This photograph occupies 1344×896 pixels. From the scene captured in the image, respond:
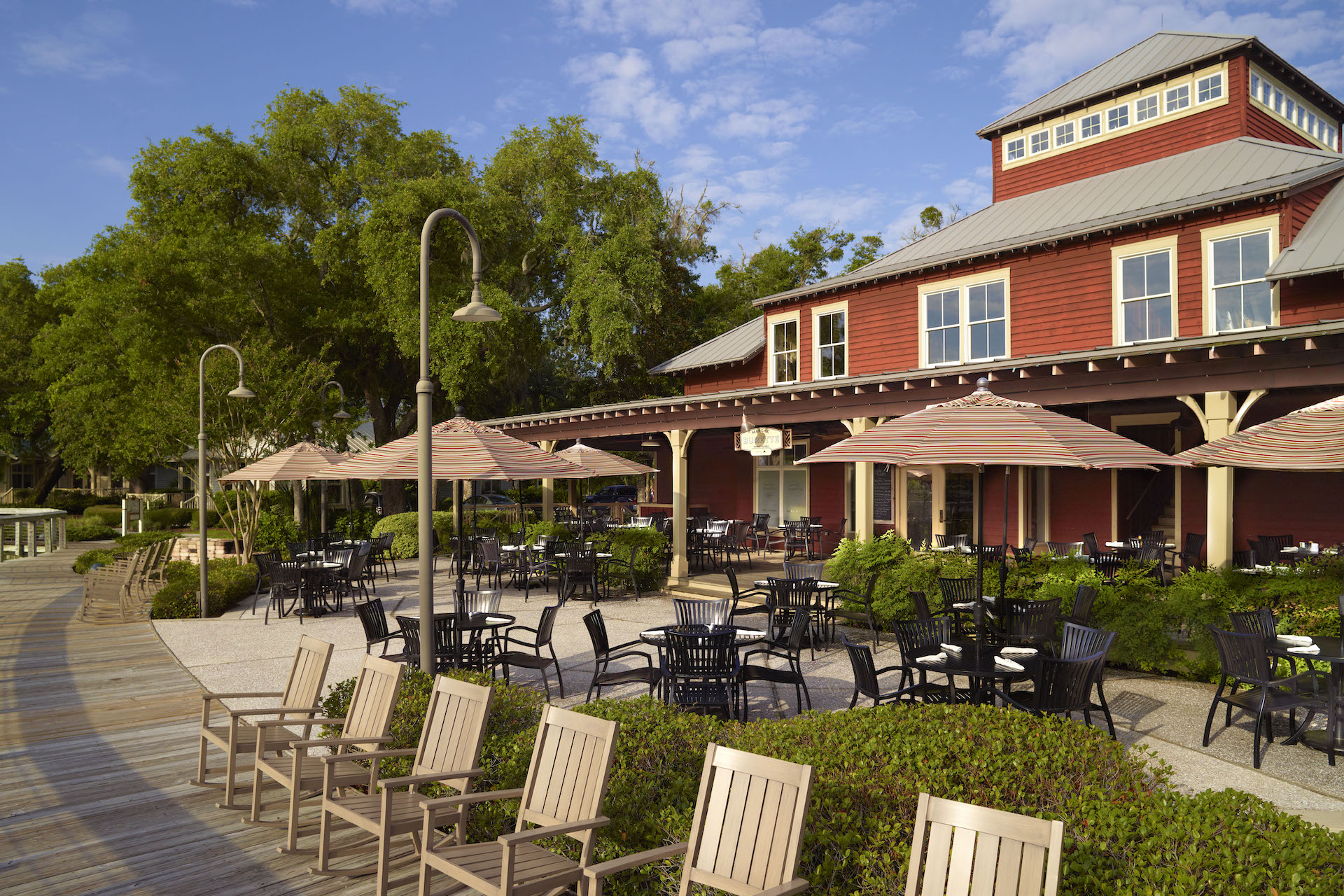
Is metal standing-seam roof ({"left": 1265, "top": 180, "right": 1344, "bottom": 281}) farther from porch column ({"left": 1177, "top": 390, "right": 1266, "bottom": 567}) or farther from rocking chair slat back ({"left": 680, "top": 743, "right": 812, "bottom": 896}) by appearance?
rocking chair slat back ({"left": 680, "top": 743, "right": 812, "bottom": 896})

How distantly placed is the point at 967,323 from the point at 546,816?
14.3 meters

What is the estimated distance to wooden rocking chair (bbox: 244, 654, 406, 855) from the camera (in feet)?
14.6

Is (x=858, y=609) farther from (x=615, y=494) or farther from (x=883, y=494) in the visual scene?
(x=615, y=494)

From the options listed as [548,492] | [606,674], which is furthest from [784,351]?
[606,674]

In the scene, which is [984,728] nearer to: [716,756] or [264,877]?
[716,756]

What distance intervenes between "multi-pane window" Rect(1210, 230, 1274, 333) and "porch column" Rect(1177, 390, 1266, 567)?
3769 mm

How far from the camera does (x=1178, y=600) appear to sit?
8633 mm

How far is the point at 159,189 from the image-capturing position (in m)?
27.8

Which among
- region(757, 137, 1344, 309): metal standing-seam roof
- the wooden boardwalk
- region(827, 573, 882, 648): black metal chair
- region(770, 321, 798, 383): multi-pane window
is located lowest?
the wooden boardwalk

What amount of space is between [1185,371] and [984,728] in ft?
25.0

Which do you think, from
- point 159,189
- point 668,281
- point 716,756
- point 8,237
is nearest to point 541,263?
point 668,281

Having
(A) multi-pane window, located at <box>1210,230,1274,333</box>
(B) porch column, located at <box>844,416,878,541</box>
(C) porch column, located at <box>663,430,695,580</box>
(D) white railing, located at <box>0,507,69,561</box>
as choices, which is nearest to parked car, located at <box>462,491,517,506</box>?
(D) white railing, located at <box>0,507,69,561</box>

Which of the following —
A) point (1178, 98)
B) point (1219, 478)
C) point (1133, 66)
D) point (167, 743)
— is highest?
point (1133, 66)

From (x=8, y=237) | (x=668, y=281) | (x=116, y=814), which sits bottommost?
(x=116, y=814)
